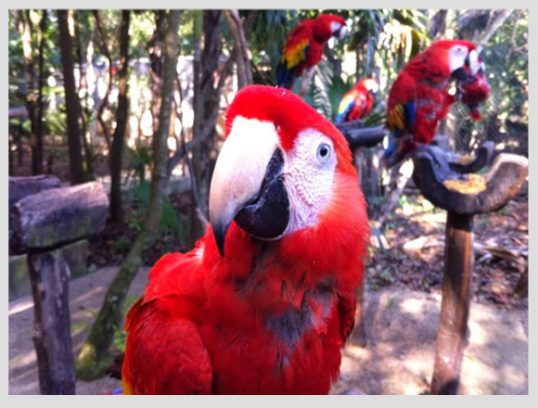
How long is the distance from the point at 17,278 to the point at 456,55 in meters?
3.58

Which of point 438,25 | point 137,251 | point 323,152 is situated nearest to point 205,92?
point 137,251

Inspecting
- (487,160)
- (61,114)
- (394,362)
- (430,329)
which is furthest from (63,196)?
(61,114)

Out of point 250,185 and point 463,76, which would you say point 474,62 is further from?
point 250,185

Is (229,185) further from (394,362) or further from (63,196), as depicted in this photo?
(394,362)

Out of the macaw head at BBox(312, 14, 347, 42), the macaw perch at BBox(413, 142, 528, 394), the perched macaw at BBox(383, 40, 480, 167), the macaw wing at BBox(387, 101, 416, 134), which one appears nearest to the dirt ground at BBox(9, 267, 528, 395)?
the macaw perch at BBox(413, 142, 528, 394)

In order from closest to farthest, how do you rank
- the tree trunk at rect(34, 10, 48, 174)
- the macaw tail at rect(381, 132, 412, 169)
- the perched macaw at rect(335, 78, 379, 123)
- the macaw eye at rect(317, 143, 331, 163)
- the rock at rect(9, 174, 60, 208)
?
the macaw eye at rect(317, 143, 331, 163) → the rock at rect(9, 174, 60, 208) → the macaw tail at rect(381, 132, 412, 169) → the perched macaw at rect(335, 78, 379, 123) → the tree trunk at rect(34, 10, 48, 174)

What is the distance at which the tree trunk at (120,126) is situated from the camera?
419 cm

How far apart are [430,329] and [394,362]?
49 cm

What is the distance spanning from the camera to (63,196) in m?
1.47

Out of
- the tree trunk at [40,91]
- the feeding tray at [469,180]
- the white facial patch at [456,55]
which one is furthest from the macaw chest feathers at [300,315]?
the tree trunk at [40,91]

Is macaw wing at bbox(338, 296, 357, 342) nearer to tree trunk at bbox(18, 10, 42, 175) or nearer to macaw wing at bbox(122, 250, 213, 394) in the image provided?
macaw wing at bbox(122, 250, 213, 394)

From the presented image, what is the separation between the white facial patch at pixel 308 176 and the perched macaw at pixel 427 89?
2.14 meters

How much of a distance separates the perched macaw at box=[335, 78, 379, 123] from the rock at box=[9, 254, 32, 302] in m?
2.79

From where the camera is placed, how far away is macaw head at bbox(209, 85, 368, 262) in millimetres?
765
